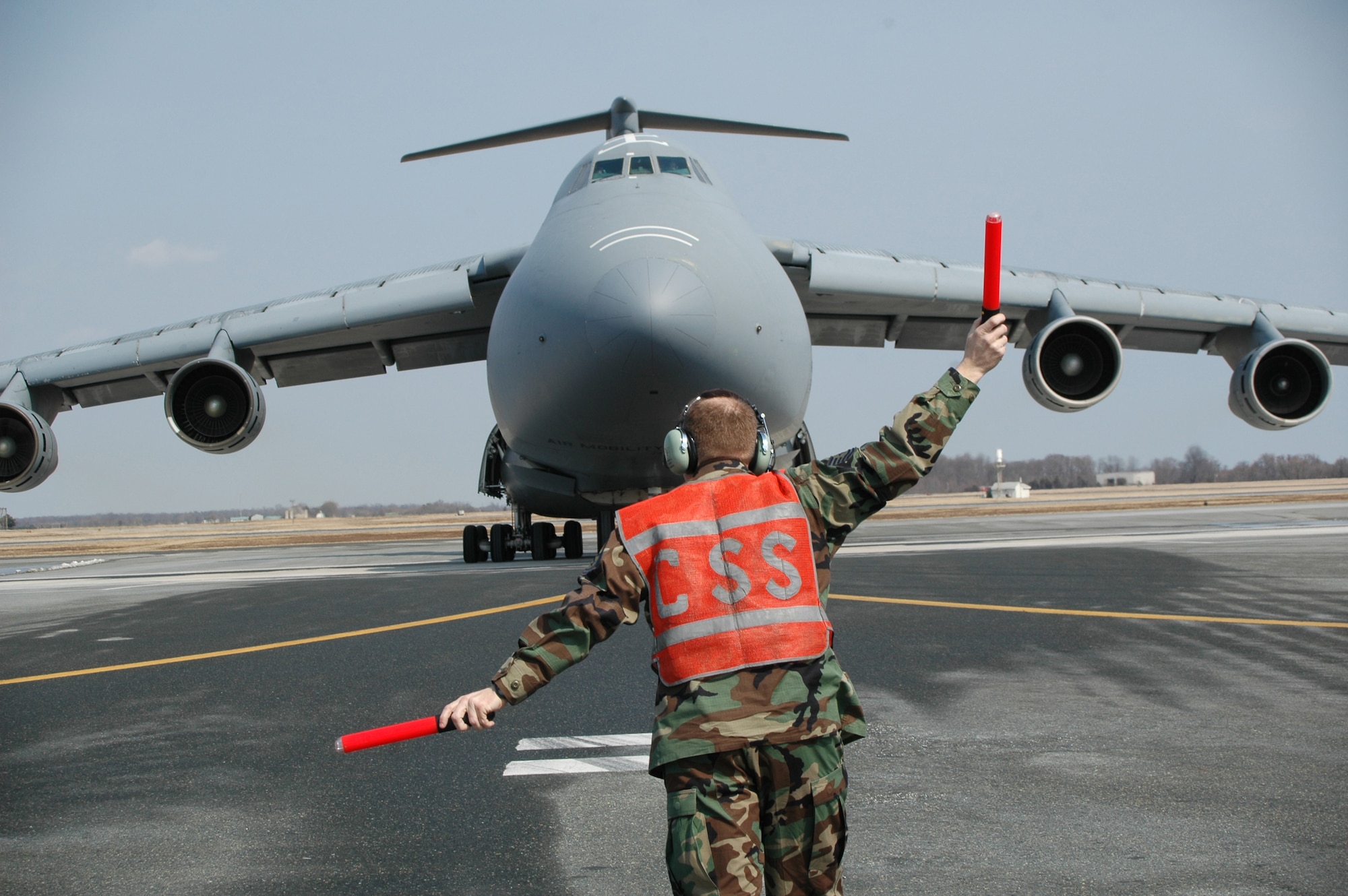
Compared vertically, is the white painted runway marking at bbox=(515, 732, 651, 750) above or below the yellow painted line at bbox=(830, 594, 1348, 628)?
above

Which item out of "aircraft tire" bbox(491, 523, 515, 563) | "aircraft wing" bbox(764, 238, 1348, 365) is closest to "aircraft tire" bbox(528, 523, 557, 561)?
"aircraft tire" bbox(491, 523, 515, 563)

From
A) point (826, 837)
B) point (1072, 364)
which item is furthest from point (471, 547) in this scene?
point (826, 837)

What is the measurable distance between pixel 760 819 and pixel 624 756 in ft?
6.42

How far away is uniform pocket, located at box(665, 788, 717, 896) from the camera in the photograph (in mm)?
2170

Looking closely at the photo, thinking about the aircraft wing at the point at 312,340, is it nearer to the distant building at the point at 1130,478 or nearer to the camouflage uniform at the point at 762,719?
the camouflage uniform at the point at 762,719

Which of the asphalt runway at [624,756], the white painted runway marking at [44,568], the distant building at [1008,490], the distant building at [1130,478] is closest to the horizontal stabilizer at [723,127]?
the asphalt runway at [624,756]

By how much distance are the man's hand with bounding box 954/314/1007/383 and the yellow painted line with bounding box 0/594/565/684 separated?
594cm

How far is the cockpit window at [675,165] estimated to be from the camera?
10523 mm

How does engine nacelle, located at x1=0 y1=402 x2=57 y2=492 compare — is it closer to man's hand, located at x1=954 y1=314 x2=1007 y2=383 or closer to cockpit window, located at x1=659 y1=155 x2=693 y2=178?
cockpit window, located at x1=659 y1=155 x2=693 y2=178

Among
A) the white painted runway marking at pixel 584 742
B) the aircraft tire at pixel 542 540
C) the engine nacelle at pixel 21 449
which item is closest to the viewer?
the white painted runway marking at pixel 584 742

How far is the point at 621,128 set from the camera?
15727 millimetres

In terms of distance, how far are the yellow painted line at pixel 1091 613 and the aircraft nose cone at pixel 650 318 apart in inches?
97.1

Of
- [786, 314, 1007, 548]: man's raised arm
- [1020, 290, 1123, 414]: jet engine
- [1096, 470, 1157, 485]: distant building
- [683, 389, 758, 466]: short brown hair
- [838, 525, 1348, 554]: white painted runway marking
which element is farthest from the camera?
[1096, 470, 1157, 485]: distant building

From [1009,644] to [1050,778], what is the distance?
9.20 ft
